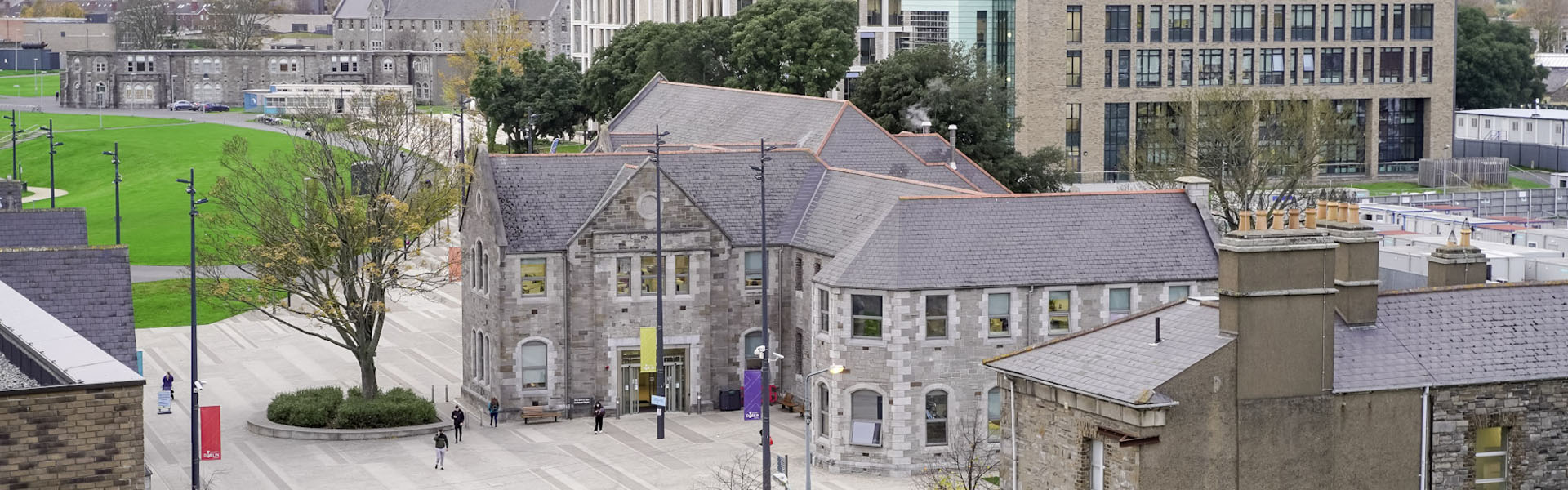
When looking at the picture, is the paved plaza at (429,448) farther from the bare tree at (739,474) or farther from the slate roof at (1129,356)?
the slate roof at (1129,356)

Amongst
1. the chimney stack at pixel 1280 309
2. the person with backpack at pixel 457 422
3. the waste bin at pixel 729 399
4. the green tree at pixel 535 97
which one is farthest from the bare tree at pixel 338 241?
the green tree at pixel 535 97

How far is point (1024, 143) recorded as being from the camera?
137 metres

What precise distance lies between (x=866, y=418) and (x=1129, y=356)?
2257 cm

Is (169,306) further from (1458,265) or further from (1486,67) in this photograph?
(1486,67)

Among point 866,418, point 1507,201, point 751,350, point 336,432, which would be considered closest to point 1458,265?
point 866,418

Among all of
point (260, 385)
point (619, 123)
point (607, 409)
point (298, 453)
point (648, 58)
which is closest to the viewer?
point (298, 453)

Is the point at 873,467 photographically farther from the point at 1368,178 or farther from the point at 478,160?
the point at 1368,178

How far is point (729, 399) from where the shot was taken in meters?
69.2

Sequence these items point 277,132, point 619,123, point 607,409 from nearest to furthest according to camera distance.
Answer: point 607,409
point 619,123
point 277,132

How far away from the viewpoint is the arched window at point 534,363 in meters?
68.2

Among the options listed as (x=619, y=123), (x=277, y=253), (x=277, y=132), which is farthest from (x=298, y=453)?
(x=277, y=132)

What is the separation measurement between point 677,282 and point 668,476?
34.9 feet

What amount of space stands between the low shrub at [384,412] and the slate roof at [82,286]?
1656 cm

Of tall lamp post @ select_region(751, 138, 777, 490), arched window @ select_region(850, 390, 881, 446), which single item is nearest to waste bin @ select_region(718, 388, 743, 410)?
tall lamp post @ select_region(751, 138, 777, 490)
